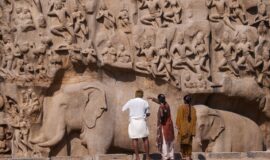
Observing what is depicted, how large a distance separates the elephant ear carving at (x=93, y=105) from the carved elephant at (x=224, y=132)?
86.9 inches

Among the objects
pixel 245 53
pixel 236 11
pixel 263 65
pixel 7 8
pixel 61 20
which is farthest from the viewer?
pixel 236 11

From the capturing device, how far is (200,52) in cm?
1827

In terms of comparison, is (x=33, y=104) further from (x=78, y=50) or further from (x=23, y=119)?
(x=78, y=50)

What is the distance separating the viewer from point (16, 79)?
18.2 meters

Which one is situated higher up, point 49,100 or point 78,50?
point 78,50

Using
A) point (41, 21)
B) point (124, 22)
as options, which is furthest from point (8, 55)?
point (124, 22)

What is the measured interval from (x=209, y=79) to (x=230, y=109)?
45.6 inches

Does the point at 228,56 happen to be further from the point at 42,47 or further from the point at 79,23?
the point at 42,47

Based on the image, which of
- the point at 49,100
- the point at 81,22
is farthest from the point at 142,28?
the point at 49,100

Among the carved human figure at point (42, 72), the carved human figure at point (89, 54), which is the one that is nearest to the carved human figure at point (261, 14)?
the carved human figure at point (89, 54)

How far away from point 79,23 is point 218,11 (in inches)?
134

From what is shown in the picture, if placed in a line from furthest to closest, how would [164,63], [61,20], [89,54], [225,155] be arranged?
[164,63] → [61,20] → [89,54] → [225,155]

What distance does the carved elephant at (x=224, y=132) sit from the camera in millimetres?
17969

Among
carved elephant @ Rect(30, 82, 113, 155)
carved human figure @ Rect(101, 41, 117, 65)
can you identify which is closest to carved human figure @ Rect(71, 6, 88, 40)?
carved human figure @ Rect(101, 41, 117, 65)
